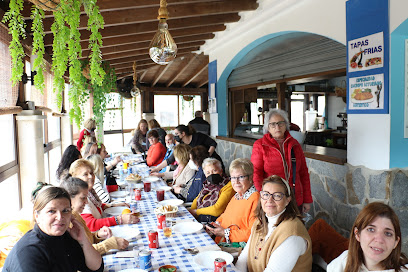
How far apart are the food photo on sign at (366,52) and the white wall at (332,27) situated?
0.19 metres

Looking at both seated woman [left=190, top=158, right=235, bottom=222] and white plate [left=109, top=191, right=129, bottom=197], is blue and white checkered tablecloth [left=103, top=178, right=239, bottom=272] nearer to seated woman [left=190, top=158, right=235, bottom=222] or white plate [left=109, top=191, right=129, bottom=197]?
seated woman [left=190, top=158, right=235, bottom=222]

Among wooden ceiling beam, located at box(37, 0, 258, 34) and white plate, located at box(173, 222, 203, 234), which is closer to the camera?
white plate, located at box(173, 222, 203, 234)

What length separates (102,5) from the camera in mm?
3535

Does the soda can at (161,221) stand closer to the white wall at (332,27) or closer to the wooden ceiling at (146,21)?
the wooden ceiling at (146,21)

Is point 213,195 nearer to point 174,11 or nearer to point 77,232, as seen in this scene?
point 77,232

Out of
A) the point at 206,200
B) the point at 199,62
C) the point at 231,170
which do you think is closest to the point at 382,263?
the point at 231,170

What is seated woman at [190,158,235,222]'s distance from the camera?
128 inches

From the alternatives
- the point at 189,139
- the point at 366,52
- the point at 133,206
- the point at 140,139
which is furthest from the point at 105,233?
the point at 140,139

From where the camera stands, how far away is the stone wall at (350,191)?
2988mm

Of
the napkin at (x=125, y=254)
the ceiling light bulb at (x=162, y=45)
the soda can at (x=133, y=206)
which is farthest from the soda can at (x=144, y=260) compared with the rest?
the ceiling light bulb at (x=162, y=45)

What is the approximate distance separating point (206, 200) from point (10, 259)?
213cm

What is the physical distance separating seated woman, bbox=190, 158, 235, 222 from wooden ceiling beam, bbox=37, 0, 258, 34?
84.4 inches

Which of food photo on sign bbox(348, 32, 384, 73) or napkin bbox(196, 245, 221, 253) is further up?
food photo on sign bbox(348, 32, 384, 73)

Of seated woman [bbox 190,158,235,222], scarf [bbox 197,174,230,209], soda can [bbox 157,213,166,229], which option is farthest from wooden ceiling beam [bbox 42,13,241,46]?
soda can [bbox 157,213,166,229]
